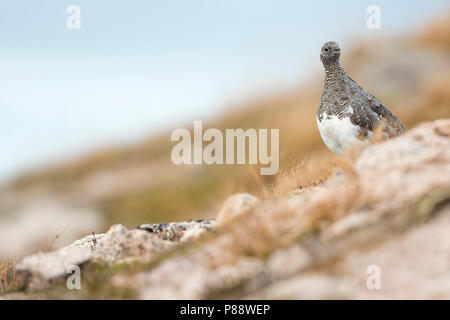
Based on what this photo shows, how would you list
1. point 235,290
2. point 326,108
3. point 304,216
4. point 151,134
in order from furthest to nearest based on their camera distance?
point 151,134 → point 326,108 → point 304,216 → point 235,290

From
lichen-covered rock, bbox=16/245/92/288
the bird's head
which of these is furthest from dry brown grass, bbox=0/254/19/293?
the bird's head

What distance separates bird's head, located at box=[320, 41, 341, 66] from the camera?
27.9ft

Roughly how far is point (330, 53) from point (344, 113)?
3.55 ft

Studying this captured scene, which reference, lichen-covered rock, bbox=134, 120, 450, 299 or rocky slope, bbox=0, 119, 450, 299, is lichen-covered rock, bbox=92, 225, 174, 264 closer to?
rocky slope, bbox=0, 119, 450, 299

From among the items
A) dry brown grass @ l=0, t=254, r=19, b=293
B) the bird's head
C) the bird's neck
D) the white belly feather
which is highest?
the bird's head

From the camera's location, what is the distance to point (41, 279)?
6.48 metres

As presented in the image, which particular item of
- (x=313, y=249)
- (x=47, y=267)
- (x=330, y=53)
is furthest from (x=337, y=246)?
(x=330, y=53)

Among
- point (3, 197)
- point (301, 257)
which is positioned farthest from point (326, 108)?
point (3, 197)

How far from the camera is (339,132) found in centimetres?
789

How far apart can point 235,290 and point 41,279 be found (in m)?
2.32

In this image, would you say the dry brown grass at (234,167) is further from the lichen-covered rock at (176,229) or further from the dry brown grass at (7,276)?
the dry brown grass at (7,276)

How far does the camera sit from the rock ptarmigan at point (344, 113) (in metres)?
7.88

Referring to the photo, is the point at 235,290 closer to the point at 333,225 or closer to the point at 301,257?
the point at 301,257

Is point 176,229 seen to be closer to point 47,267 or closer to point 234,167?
point 47,267
